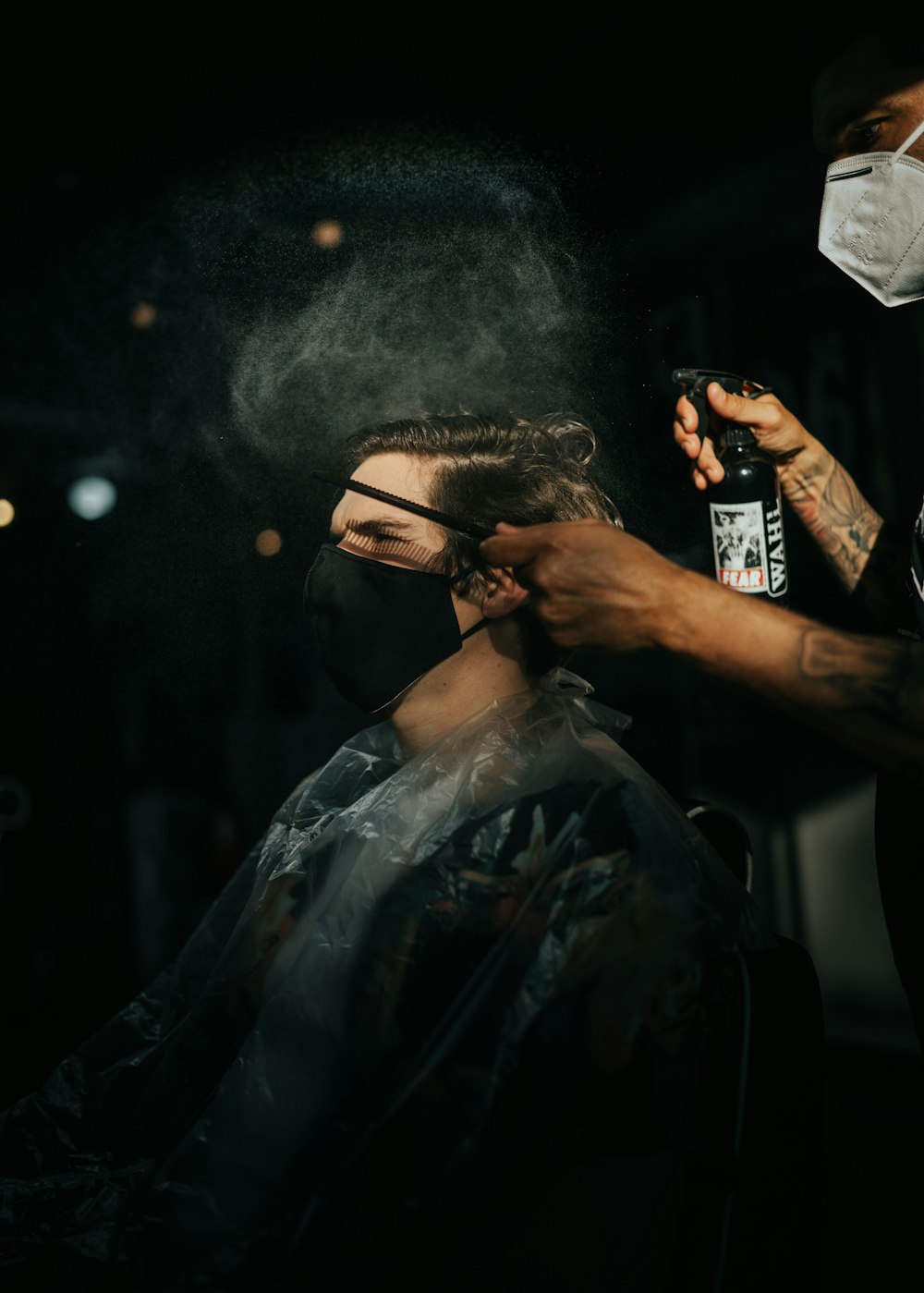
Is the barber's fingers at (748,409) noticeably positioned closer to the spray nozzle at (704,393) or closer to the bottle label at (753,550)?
the spray nozzle at (704,393)

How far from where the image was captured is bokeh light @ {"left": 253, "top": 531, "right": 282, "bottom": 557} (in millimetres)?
1929

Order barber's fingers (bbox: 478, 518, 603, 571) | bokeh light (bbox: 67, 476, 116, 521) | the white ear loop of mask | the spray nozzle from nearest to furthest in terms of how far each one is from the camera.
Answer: barber's fingers (bbox: 478, 518, 603, 571) → the white ear loop of mask → the spray nozzle → bokeh light (bbox: 67, 476, 116, 521)

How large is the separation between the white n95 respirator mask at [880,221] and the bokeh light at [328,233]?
913 mm

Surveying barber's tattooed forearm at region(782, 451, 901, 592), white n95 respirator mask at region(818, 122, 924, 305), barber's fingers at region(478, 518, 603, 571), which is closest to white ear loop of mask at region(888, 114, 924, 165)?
white n95 respirator mask at region(818, 122, 924, 305)

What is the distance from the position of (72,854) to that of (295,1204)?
3.70m

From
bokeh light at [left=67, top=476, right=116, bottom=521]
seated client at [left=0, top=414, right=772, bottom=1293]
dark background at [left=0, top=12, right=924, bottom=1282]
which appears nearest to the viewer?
seated client at [left=0, top=414, right=772, bottom=1293]

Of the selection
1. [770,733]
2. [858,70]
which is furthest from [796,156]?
[770,733]

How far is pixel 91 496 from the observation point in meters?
2.27

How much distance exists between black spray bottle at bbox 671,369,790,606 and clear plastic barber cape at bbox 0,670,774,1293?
0.35m

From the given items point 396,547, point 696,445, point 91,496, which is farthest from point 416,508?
point 91,496

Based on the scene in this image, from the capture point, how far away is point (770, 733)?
3736mm

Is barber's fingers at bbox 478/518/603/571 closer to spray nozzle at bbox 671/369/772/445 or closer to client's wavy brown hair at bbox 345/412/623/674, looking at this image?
client's wavy brown hair at bbox 345/412/623/674

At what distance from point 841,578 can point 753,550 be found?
389 millimetres

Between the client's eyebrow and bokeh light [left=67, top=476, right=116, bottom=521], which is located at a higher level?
bokeh light [left=67, top=476, right=116, bottom=521]
